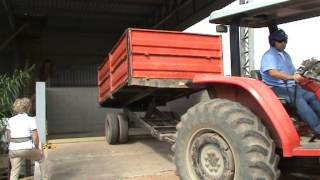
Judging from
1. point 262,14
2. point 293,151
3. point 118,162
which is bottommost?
point 118,162

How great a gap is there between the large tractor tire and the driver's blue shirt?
481 mm

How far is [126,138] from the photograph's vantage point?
9805 mm

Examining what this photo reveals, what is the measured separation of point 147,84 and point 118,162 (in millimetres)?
1370

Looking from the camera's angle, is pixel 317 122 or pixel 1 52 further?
pixel 1 52

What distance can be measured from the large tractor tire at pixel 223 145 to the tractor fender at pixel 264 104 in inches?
4.1

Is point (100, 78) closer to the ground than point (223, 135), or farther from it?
farther from it

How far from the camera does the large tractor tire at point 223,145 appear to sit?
12.7 feet

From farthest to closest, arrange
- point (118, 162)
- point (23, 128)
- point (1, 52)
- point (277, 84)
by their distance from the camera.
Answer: point (1, 52) → point (118, 162) → point (23, 128) → point (277, 84)

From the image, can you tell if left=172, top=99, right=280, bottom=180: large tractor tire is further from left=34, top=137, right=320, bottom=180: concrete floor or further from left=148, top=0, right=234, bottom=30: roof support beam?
left=148, top=0, right=234, bottom=30: roof support beam

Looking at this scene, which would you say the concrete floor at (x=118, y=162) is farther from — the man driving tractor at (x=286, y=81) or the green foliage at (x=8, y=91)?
the green foliage at (x=8, y=91)

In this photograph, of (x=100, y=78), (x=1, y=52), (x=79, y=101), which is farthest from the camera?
(x=1, y=52)

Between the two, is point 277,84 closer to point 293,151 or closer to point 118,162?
point 293,151

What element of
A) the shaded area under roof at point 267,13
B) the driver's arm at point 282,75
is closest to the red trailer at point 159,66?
the shaded area under roof at point 267,13

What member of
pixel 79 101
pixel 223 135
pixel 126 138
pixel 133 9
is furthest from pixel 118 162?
pixel 133 9
